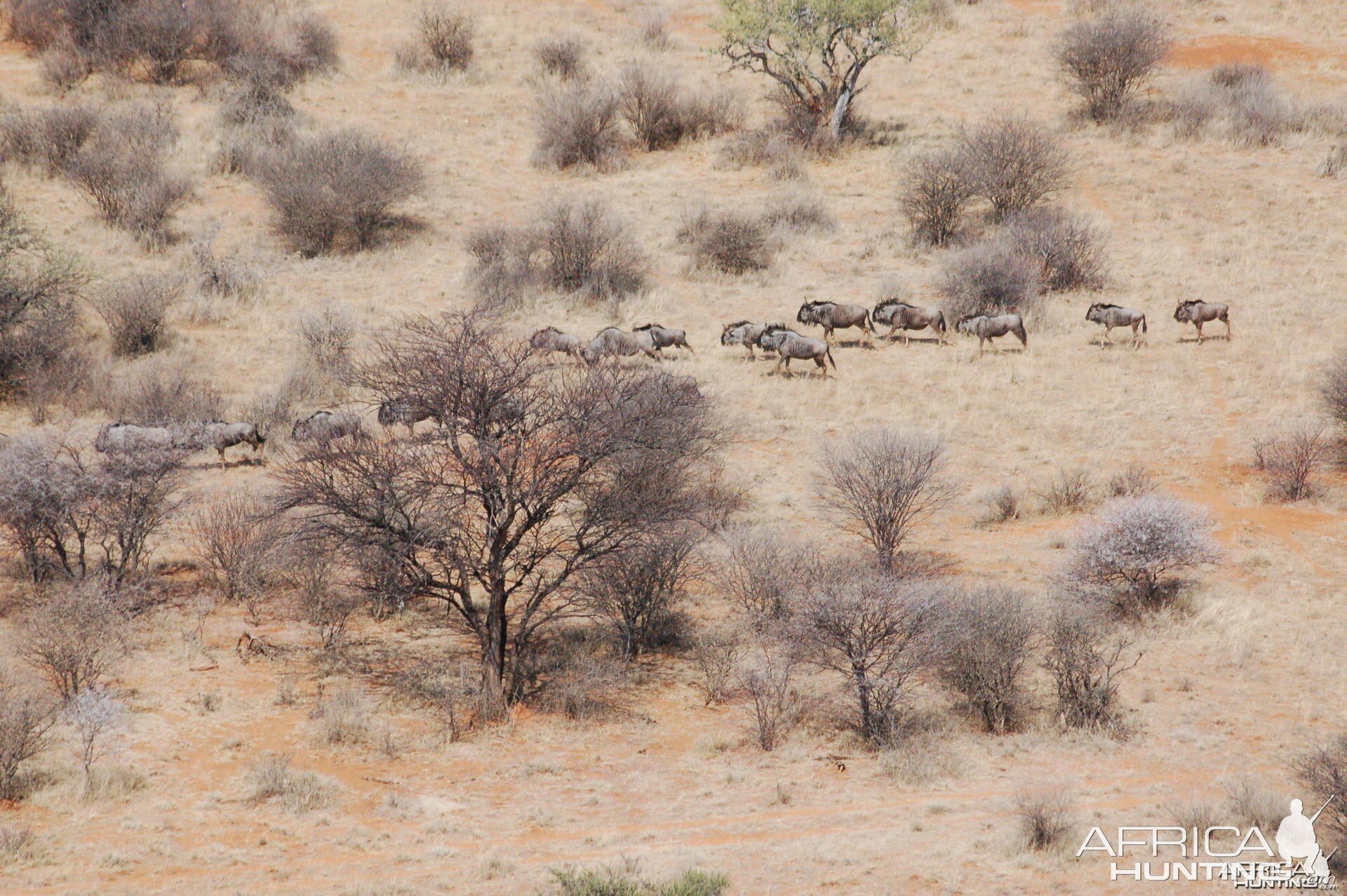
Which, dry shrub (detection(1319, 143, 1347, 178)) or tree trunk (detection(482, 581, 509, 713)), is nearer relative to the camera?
tree trunk (detection(482, 581, 509, 713))

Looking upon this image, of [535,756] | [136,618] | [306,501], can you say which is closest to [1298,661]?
[535,756]

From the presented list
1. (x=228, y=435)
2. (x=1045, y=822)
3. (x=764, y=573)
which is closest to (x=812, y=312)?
(x=764, y=573)

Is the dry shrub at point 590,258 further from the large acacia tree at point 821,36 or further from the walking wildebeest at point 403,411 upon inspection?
the walking wildebeest at point 403,411

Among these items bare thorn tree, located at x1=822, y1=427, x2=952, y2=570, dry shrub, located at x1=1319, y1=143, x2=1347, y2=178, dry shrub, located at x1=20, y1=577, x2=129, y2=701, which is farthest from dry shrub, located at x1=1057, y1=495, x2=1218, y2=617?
dry shrub, located at x1=1319, y1=143, x2=1347, y2=178

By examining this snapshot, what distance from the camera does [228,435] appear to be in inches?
866

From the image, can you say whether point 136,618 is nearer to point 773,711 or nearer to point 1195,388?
point 773,711

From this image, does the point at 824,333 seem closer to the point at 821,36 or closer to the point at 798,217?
the point at 798,217

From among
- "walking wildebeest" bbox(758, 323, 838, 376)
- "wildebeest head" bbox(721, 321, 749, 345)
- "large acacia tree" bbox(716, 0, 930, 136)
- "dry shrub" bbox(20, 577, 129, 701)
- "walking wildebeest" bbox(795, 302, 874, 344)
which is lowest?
"dry shrub" bbox(20, 577, 129, 701)

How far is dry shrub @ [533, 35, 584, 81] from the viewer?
43531 mm

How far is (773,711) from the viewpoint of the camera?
15.6 meters

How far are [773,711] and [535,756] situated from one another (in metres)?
3.05

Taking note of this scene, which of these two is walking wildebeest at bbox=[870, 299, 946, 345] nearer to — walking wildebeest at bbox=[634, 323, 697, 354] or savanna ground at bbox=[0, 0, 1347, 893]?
savanna ground at bbox=[0, 0, 1347, 893]

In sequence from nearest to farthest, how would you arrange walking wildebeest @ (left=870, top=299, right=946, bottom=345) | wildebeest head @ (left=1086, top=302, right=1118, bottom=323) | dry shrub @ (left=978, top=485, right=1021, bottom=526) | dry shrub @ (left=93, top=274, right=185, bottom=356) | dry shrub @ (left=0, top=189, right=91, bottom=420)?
dry shrub @ (left=978, top=485, right=1021, bottom=526) → dry shrub @ (left=0, top=189, right=91, bottom=420) → dry shrub @ (left=93, top=274, right=185, bottom=356) → wildebeest head @ (left=1086, top=302, right=1118, bottom=323) → walking wildebeest @ (left=870, top=299, right=946, bottom=345)

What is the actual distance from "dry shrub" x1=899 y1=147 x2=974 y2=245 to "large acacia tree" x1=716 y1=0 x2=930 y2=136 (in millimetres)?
5518
